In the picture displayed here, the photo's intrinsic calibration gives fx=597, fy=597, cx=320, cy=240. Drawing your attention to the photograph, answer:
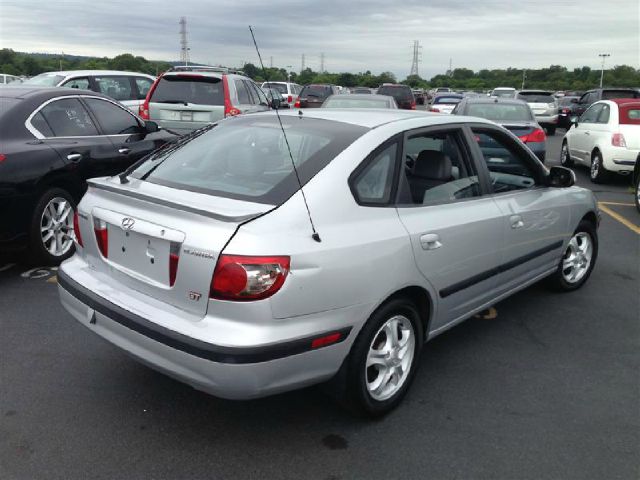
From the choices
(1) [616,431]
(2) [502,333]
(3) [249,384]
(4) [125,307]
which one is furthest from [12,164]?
(1) [616,431]

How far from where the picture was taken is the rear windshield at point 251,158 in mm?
2975

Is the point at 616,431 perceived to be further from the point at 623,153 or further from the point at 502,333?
the point at 623,153

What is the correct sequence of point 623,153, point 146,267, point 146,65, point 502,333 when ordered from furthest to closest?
point 146,65 → point 623,153 → point 502,333 → point 146,267

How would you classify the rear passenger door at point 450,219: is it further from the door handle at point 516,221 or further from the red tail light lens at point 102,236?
the red tail light lens at point 102,236

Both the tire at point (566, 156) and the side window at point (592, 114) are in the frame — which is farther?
the tire at point (566, 156)

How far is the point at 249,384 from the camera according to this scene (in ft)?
8.38

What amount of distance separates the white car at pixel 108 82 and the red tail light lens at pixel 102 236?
348 inches

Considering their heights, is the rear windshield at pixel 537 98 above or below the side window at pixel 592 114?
above

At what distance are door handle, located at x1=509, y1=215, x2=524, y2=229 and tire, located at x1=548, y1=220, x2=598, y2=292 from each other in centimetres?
120

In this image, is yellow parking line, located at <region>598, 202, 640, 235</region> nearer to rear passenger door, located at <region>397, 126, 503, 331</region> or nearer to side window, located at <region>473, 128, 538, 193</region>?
side window, located at <region>473, 128, 538, 193</region>

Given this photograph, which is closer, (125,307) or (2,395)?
(125,307)

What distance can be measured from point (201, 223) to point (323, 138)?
933 mm

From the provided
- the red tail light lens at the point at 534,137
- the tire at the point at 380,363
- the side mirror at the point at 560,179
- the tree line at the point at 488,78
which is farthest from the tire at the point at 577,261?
the tree line at the point at 488,78

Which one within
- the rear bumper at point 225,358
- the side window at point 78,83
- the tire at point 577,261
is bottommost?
the tire at point 577,261
